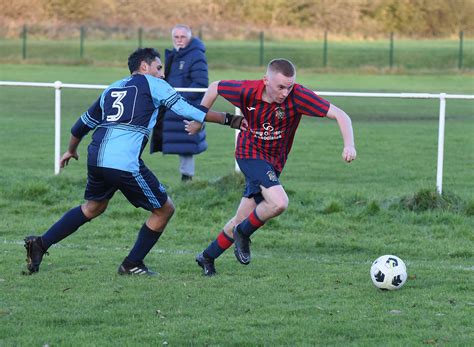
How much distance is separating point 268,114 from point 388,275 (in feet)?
4.96

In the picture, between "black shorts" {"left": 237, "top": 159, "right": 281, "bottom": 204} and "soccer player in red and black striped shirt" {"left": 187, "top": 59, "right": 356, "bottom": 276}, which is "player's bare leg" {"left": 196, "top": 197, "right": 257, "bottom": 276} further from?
"black shorts" {"left": 237, "top": 159, "right": 281, "bottom": 204}

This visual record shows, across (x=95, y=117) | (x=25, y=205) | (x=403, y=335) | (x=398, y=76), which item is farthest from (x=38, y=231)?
(x=398, y=76)

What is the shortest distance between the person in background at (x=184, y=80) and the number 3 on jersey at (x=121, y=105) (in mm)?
4995

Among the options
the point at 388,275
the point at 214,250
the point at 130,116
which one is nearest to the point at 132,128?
the point at 130,116

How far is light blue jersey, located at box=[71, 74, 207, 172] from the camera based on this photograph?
730cm

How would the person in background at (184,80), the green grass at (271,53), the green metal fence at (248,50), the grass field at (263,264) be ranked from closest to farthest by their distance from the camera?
1. the grass field at (263,264)
2. the person in background at (184,80)
3. the green grass at (271,53)
4. the green metal fence at (248,50)

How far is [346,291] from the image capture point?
710cm

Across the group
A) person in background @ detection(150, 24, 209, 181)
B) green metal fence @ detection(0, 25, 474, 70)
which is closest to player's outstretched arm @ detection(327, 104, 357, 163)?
person in background @ detection(150, 24, 209, 181)

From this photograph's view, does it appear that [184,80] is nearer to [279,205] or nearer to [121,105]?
→ [121,105]

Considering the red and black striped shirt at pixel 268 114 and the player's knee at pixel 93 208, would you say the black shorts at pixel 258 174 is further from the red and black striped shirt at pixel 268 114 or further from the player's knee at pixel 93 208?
the player's knee at pixel 93 208

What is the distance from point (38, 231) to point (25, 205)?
128 centimetres

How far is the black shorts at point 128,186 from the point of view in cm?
736

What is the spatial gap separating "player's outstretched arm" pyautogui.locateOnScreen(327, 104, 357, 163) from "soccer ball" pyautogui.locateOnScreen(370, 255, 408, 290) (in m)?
0.80

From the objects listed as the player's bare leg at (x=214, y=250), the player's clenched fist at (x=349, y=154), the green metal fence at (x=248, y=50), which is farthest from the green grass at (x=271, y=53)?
the player's clenched fist at (x=349, y=154)
